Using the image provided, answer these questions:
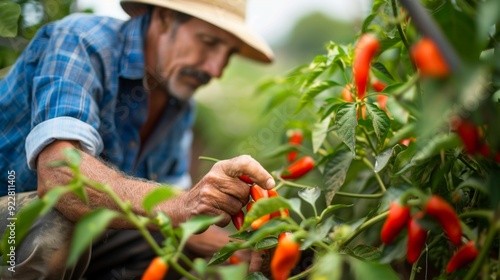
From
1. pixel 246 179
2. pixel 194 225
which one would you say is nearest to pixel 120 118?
pixel 246 179

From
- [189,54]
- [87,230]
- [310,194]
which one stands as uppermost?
[87,230]

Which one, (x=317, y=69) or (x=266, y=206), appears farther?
(x=317, y=69)

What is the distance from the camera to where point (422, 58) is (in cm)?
76

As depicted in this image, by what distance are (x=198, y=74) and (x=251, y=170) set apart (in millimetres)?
1003

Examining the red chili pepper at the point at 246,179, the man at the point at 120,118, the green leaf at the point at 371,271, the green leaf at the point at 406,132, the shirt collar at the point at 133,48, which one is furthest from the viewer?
the shirt collar at the point at 133,48

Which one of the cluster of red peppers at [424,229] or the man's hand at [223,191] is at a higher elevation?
the man's hand at [223,191]

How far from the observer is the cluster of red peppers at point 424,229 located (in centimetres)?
93

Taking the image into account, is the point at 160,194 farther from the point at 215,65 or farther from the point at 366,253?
the point at 215,65

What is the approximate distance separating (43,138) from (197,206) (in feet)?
1.53

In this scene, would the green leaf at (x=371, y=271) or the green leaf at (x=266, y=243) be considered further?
the green leaf at (x=266, y=243)

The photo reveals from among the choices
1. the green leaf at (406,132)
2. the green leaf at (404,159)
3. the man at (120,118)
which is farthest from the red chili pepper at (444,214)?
the man at (120,118)

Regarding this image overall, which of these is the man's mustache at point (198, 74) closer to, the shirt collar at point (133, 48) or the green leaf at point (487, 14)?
the shirt collar at point (133, 48)

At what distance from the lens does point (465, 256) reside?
104 centimetres

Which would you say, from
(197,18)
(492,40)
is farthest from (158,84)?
(492,40)
